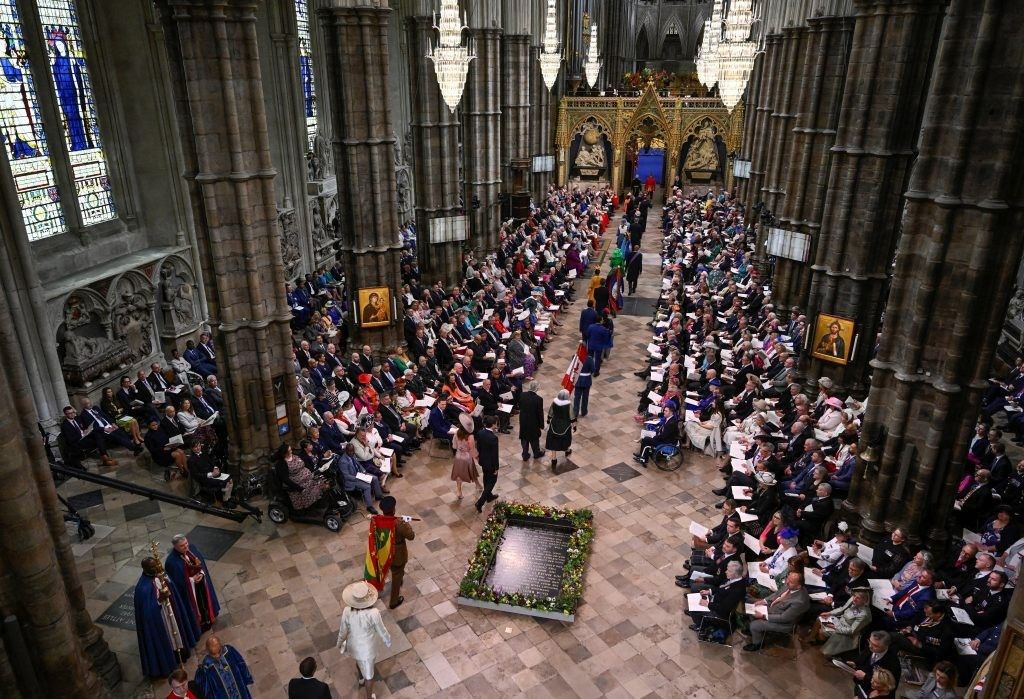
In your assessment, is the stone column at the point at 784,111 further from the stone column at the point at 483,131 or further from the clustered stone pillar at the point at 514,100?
the clustered stone pillar at the point at 514,100

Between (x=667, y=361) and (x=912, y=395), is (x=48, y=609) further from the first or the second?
(x=667, y=361)

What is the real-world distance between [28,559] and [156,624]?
2.17 m

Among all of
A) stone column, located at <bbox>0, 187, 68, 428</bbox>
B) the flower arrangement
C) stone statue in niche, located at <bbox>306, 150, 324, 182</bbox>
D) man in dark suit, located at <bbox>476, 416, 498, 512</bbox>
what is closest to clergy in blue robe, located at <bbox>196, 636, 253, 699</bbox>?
the flower arrangement

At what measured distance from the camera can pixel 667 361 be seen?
48.7 feet

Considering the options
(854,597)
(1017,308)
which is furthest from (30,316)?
(1017,308)

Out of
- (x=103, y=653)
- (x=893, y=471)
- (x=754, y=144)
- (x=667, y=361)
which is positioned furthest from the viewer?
(x=754, y=144)

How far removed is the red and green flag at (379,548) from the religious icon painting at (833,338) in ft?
30.3

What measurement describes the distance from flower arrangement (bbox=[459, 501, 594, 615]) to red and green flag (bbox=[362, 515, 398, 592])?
1.04 m

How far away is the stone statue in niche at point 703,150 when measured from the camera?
124 ft

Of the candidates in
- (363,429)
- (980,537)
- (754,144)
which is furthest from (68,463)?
(754,144)

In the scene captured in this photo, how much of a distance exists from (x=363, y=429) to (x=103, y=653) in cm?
473

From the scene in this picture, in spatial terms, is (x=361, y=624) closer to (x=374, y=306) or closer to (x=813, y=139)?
(x=374, y=306)

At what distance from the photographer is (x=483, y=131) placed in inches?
915

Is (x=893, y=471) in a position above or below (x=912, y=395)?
below
